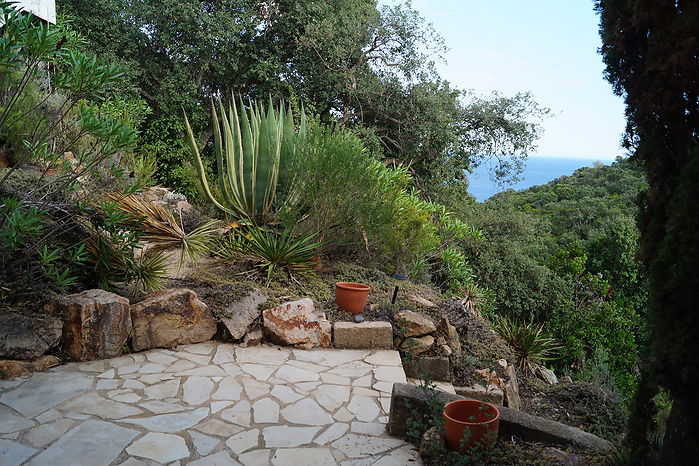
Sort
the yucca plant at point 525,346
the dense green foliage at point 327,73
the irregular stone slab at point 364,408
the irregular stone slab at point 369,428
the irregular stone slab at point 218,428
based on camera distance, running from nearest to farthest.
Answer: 1. the irregular stone slab at point 218,428
2. the irregular stone slab at point 369,428
3. the irregular stone slab at point 364,408
4. the yucca plant at point 525,346
5. the dense green foliage at point 327,73

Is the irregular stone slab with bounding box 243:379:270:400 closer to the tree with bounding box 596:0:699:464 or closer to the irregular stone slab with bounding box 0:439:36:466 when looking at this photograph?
the irregular stone slab with bounding box 0:439:36:466

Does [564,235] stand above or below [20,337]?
above

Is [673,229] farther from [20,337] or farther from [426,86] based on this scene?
[426,86]

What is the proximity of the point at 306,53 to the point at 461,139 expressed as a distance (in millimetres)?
3818

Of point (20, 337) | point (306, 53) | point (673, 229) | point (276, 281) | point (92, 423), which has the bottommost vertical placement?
point (92, 423)

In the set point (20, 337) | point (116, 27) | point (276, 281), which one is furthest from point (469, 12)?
point (116, 27)

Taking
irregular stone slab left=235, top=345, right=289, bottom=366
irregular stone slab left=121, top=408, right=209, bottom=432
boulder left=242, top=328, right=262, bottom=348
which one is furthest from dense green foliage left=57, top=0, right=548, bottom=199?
irregular stone slab left=121, top=408, right=209, bottom=432

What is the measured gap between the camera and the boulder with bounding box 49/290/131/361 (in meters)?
3.96

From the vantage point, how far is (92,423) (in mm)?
3076

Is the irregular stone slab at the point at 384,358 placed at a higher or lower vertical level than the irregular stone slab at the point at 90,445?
higher

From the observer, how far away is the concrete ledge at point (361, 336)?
4.68m

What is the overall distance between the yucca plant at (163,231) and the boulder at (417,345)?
2346mm

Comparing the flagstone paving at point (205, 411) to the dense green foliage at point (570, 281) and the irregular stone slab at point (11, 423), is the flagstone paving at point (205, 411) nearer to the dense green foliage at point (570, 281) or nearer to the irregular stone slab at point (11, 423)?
the irregular stone slab at point (11, 423)

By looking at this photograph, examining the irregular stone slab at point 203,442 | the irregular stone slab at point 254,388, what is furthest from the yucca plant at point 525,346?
the irregular stone slab at point 203,442
